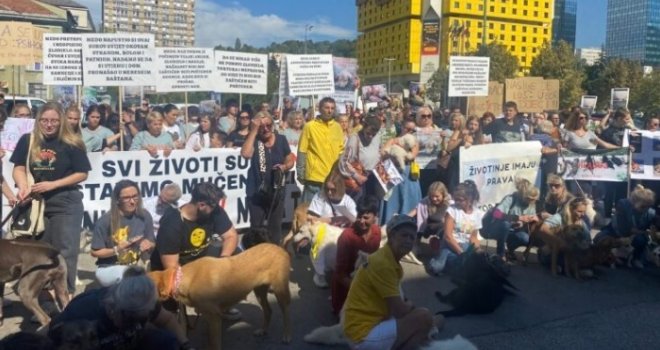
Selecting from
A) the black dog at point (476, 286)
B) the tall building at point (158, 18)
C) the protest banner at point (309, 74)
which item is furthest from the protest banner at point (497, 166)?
the tall building at point (158, 18)

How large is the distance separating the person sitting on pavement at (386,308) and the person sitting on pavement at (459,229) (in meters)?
2.63

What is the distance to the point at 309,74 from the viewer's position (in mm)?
9883

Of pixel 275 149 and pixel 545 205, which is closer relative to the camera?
pixel 275 149

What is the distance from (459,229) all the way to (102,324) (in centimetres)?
462

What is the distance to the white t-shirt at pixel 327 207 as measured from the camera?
6.61 m

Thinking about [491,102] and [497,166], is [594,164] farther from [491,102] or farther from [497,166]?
[491,102]

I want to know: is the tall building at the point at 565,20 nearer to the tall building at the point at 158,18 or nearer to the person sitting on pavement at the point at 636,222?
the tall building at the point at 158,18

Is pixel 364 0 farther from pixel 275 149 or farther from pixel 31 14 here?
pixel 275 149

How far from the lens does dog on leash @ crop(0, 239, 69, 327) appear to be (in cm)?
472

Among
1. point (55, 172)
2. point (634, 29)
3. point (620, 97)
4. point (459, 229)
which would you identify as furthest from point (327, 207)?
point (634, 29)

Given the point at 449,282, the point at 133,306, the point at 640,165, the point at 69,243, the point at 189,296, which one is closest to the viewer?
the point at 133,306

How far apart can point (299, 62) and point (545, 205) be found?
4117 mm

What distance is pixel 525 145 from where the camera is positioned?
916 centimetres

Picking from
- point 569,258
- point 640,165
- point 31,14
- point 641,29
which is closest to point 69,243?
point 569,258
